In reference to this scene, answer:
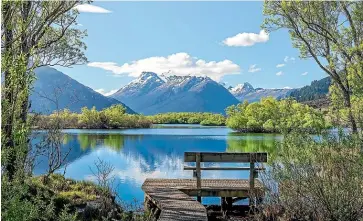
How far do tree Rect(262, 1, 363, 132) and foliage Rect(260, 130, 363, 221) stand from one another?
11.2 m

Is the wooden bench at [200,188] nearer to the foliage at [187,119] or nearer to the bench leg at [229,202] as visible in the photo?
the bench leg at [229,202]

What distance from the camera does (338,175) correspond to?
27.5 ft

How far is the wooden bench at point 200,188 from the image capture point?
1171 cm

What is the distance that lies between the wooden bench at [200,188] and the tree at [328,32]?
8393 millimetres

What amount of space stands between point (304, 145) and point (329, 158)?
545 mm

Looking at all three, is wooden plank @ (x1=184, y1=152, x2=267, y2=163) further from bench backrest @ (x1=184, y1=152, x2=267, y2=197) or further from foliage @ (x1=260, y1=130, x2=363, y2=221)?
foliage @ (x1=260, y1=130, x2=363, y2=221)

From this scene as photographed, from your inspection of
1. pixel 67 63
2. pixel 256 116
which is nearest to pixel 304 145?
pixel 67 63

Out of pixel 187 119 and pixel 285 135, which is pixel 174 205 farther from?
pixel 187 119

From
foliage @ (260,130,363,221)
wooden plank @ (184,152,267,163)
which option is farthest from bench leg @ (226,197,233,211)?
foliage @ (260,130,363,221)

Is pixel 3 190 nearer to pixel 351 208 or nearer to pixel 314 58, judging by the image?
pixel 351 208

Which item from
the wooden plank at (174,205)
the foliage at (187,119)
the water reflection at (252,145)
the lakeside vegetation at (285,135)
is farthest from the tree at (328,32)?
the foliage at (187,119)

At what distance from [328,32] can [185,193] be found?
1149 cm

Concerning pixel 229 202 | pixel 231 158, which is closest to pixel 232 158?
pixel 231 158

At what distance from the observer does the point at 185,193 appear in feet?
43.9
